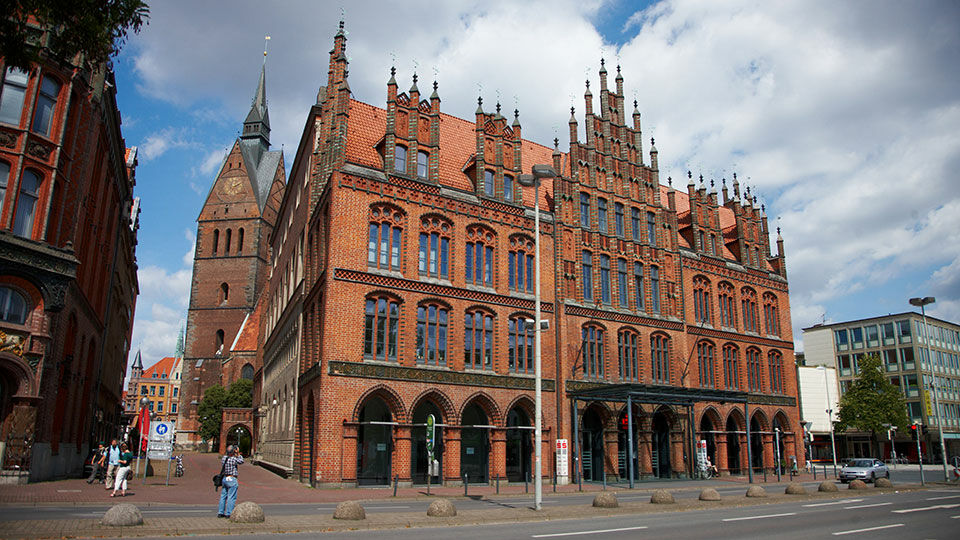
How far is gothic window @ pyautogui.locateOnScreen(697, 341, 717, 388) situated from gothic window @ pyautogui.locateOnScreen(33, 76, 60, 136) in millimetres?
36205

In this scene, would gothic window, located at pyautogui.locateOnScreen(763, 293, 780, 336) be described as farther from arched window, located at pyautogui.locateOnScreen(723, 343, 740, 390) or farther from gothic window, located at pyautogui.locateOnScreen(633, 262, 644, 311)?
gothic window, located at pyautogui.locateOnScreen(633, 262, 644, 311)

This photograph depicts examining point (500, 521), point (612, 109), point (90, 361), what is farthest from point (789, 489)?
point (90, 361)

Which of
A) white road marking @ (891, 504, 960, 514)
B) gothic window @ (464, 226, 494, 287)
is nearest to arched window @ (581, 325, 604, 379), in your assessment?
gothic window @ (464, 226, 494, 287)

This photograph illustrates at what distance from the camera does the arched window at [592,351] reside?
3519 centimetres

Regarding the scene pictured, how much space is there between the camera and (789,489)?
2420 centimetres

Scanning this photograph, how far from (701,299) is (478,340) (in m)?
18.2

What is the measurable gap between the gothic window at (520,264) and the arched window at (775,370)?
71.6 ft

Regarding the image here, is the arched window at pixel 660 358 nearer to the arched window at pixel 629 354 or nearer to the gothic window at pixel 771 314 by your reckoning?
the arched window at pixel 629 354

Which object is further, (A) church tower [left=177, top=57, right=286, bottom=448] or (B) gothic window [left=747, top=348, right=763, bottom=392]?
(A) church tower [left=177, top=57, right=286, bottom=448]

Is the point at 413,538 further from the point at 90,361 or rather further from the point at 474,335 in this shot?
the point at 90,361

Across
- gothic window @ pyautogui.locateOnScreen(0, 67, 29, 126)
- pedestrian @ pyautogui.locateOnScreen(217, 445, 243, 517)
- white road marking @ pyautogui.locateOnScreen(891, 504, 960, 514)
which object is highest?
gothic window @ pyautogui.locateOnScreen(0, 67, 29, 126)

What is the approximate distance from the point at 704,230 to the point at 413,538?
36.7 meters

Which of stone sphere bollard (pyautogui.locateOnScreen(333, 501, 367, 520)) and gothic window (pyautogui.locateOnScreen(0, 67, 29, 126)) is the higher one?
gothic window (pyautogui.locateOnScreen(0, 67, 29, 126))

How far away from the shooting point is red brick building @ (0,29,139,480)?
23469 millimetres
